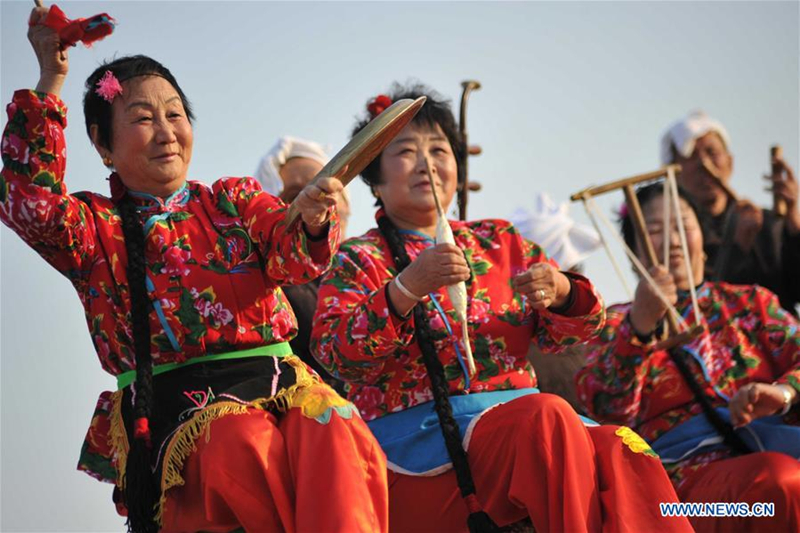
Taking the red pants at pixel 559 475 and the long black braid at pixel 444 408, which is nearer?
the red pants at pixel 559 475

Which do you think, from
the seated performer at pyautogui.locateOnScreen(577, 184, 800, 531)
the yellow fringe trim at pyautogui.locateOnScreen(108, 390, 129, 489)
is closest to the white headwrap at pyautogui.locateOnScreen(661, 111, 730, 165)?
the seated performer at pyautogui.locateOnScreen(577, 184, 800, 531)

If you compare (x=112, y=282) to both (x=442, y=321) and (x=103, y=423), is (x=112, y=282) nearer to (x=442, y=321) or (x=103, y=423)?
(x=103, y=423)

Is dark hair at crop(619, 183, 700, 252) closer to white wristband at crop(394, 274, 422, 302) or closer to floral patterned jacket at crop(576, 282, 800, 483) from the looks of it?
floral patterned jacket at crop(576, 282, 800, 483)

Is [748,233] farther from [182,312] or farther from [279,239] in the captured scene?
[182,312]

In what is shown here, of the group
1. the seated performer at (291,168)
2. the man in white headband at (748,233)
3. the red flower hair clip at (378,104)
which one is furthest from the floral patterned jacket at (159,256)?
the man in white headband at (748,233)

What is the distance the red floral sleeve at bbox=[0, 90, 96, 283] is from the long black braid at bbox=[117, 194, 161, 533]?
0.55ft

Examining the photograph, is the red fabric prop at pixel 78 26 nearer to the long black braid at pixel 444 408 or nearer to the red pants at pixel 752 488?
the long black braid at pixel 444 408

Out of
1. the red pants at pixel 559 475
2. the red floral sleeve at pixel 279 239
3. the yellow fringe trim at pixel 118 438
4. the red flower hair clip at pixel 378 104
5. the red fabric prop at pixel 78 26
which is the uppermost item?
the red fabric prop at pixel 78 26

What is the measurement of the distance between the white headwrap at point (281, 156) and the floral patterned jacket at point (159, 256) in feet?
6.64

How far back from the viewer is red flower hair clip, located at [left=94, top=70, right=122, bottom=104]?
2.74 metres

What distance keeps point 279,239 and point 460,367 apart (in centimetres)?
72

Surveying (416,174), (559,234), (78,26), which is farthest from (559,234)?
(78,26)

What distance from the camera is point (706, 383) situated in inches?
144

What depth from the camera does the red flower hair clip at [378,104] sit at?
3.58m
